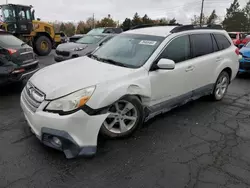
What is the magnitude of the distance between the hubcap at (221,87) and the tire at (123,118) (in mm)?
2593

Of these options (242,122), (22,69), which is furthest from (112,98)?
(22,69)

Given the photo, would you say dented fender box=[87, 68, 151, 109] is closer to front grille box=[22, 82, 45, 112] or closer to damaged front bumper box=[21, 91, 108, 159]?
damaged front bumper box=[21, 91, 108, 159]

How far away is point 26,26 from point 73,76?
472 inches

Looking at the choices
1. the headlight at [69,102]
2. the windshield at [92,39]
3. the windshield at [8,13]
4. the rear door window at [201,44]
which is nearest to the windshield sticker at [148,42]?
the rear door window at [201,44]

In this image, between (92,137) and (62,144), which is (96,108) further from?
(62,144)

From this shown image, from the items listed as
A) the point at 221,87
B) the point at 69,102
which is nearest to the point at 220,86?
the point at 221,87

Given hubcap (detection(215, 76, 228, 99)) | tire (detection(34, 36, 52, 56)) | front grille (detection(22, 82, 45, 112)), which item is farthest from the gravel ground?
tire (detection(34, 36, 52, 56))

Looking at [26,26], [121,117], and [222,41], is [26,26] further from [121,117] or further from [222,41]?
[121,117]

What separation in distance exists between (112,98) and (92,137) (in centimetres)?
56

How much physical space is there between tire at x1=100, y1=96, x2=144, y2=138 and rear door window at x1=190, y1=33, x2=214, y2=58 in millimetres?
1709

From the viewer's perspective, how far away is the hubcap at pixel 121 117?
3.04 meters

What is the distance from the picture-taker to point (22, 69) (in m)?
5.24

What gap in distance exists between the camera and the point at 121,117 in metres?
3.10

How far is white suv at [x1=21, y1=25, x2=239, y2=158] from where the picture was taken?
2.55m
